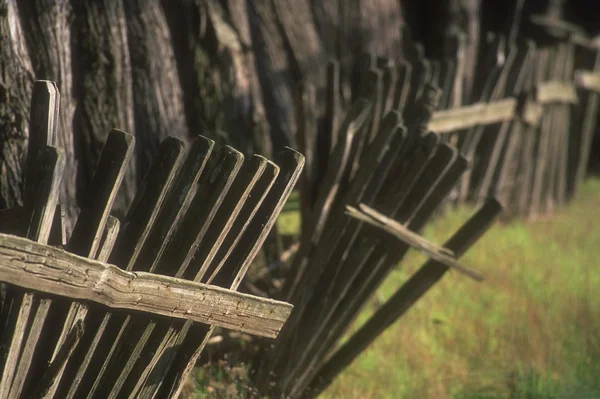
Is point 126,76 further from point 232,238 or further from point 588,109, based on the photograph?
point 588,109

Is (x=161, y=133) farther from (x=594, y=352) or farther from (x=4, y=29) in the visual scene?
(x=594, y=352)

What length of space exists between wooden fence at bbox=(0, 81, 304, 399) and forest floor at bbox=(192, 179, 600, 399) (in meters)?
0.83

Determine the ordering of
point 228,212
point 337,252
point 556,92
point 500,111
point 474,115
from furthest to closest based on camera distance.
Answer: point 556,92, point 500,111, point 474,115, point 337,252, point 228,212

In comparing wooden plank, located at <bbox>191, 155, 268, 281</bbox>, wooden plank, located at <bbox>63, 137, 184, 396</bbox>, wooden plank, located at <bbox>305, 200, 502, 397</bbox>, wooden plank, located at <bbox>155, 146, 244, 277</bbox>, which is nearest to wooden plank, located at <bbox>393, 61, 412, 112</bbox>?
wooden plank, located at <bbox>305, 200, 502, 397</bbox>

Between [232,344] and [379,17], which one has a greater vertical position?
[379,17]

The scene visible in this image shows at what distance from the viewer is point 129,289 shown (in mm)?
2590

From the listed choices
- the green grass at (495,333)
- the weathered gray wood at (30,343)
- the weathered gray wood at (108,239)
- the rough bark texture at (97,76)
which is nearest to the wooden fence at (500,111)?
the green grass at (495,333)

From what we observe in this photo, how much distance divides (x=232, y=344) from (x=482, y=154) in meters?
3.78

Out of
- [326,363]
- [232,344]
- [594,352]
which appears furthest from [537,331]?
[232,344]

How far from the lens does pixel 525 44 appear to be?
272 inches

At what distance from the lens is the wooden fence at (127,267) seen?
2352 millimetres

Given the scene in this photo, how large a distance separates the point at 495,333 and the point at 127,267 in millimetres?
3103

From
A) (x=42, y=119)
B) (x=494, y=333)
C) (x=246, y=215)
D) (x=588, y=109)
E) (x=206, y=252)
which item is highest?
(x=42, y=119)

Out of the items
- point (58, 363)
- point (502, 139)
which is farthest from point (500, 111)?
point (58, 363)
